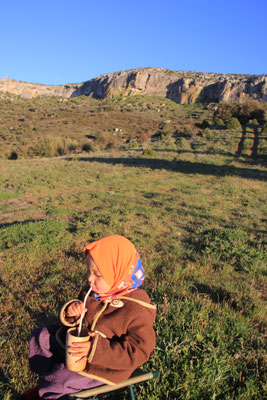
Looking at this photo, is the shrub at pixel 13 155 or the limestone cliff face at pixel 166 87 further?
the limestone cliff face at pixel 166 87

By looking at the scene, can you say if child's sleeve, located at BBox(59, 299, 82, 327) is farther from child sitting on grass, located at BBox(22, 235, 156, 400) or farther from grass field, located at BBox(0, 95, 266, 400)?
grass field, located at BBox(0, 95, 266, 400)

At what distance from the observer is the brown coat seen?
140cm

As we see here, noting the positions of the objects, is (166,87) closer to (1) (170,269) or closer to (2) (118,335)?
(1) (170,269)

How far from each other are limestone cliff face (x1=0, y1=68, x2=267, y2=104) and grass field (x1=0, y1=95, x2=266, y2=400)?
77303mm

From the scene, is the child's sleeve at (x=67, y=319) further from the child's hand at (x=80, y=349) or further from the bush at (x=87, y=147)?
the bush at (x=87, y=147)

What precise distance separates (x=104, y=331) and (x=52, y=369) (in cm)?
40

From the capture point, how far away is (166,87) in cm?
9850

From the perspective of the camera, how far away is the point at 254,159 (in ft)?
73.0

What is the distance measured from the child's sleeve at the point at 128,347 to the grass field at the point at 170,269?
0.78 meters

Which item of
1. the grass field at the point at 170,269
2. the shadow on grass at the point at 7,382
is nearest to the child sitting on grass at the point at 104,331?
the shadow on grass at the point at 7,382

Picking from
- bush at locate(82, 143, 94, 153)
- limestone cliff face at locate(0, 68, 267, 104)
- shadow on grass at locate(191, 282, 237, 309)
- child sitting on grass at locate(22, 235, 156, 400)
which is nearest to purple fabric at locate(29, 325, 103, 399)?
child sitting on grass at locate(22, 235, 156, 400)

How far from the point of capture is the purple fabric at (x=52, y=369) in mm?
1467

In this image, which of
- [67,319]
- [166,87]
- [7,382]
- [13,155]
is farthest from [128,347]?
[166,87]

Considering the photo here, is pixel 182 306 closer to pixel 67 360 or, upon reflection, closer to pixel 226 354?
pixel 226 354
